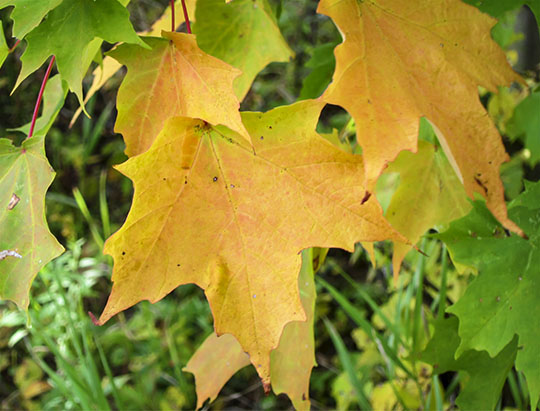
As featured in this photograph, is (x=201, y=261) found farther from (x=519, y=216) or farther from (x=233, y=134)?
(x=519, y=216)

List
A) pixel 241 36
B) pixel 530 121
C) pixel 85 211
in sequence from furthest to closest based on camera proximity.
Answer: pixel 85 211 < pixel 530 121 < pixel 241 36

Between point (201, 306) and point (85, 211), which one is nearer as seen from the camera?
point (85, 211)

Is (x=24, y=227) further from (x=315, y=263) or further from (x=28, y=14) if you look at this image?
(x=315, y=263)


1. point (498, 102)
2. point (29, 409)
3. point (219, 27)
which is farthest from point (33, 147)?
point (29, 409)

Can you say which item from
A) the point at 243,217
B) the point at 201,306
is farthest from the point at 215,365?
the point at 201,306

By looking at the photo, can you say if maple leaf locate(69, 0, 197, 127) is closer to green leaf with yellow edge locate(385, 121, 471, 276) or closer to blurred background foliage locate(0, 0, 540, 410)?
blurred background foliage locate(0, 0, 540, 410)
